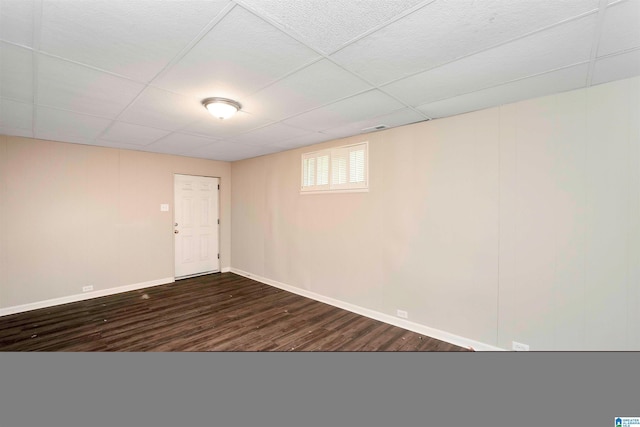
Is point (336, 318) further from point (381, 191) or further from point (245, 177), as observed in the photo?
point (245, 177)

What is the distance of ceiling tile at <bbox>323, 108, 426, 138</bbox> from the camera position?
283cm

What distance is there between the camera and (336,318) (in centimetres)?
346

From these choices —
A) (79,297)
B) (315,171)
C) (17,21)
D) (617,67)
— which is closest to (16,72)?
(17,21)

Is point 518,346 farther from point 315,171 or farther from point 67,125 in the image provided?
point 67,125

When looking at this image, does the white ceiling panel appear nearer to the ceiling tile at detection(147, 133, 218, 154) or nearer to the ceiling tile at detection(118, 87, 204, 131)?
the ceiling tile at detection(118, 87, 204, 131)

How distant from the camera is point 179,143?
4141 mm

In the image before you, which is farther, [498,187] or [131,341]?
[131,341]

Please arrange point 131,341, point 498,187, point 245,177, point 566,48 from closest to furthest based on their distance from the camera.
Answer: point 566,48, point 498,187, point 131,341, point 245,177

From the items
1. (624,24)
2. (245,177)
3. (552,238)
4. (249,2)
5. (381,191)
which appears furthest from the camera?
(245,177)

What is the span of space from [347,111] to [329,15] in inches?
55.3

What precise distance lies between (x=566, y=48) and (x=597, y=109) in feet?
2.93

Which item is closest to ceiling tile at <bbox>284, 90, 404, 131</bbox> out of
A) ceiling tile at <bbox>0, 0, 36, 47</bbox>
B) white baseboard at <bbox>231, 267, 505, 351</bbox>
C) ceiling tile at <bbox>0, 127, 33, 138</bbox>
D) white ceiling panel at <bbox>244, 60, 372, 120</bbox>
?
white ceiling panel at <bbox>244, 60, 372, 120</bbox>

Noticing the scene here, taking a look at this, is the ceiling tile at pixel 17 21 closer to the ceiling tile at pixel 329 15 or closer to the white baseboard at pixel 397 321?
the ceiling tile at pixel 329 15

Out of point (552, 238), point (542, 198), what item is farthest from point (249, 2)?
point (552, 238)
